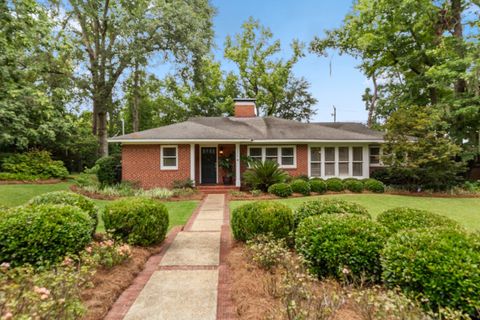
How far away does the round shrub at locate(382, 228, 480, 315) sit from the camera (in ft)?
7.89

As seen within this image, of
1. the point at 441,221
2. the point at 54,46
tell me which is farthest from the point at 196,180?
the point at 441,221

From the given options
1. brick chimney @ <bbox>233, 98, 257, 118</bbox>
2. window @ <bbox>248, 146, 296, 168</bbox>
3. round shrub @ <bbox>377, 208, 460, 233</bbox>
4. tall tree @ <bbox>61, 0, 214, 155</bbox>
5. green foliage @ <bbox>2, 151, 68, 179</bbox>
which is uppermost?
tall tree @ <bbox>61, 0, 214, 155</bbox>

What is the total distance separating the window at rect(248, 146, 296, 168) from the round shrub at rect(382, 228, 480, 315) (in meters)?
12.0

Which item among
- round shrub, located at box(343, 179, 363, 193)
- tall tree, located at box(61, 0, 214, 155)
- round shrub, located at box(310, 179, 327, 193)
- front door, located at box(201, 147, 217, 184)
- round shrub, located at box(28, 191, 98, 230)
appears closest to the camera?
round shrub, located at box(28, 191, 98, 230)

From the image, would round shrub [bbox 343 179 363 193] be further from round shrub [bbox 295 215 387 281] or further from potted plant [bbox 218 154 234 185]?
round shrub [bbox 295 215 387 281]

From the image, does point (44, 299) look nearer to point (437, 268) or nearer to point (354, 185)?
point (437, 268)

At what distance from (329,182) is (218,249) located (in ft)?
30.1

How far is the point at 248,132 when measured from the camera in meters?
15.9

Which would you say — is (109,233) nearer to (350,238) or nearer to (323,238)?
(323,238)

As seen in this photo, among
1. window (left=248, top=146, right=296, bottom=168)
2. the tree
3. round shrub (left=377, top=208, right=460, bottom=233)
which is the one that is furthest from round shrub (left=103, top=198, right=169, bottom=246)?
the tree

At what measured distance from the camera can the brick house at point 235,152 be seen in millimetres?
13484

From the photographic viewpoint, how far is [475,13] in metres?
14.5

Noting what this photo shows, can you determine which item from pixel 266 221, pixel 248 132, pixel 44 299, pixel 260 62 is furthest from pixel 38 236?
pixel 260 62

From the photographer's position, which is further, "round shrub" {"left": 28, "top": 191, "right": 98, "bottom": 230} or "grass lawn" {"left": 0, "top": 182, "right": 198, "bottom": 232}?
"grass lawn" {"left": 0, "top": 182, "right": 198, "bottom": 232}
